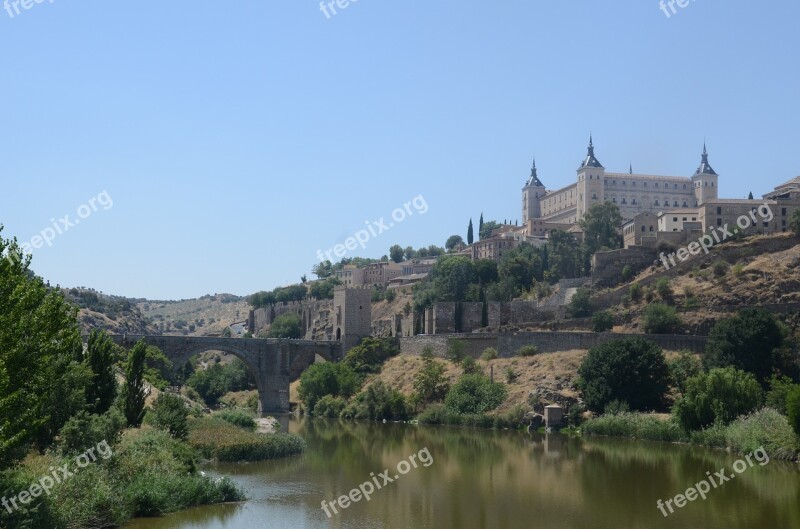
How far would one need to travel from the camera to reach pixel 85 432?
2722 centimetres

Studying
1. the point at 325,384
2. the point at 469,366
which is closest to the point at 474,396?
the point at 469,366

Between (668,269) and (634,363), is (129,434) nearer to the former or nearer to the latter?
(634,363)

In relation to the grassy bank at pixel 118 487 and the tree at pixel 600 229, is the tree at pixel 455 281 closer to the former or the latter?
the tree at pixel 600 229

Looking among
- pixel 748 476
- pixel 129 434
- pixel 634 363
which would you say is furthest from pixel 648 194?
pixel 129 434

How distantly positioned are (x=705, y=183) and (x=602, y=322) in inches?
1812

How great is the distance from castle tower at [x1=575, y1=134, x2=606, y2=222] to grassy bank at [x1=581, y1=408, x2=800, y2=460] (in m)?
55.9

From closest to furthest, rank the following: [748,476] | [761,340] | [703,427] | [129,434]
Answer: [129,434] < [748,476] < [703,427] < [761,340]

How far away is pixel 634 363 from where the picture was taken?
172 feet

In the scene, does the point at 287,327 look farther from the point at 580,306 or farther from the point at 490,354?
the point at 490,354

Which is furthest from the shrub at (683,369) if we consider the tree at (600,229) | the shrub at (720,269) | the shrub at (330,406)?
the tree at (600,229)

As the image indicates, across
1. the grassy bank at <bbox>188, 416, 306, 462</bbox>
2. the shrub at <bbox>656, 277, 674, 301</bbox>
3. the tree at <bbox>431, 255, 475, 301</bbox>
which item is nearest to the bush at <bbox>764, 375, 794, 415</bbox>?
the grassy bank at <bbox>188, 416, 306, 462</bbox>

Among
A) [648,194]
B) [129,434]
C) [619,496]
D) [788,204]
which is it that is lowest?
[619,496]

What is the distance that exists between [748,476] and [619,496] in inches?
252

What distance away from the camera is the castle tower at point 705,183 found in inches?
4136
